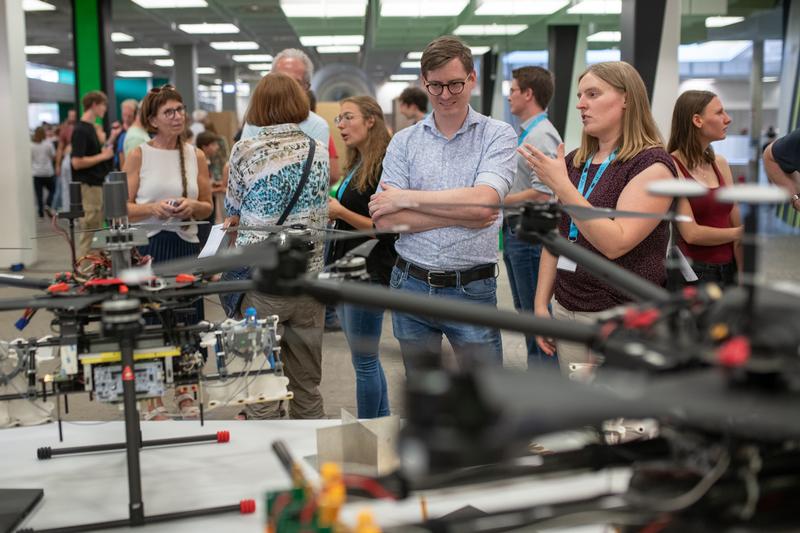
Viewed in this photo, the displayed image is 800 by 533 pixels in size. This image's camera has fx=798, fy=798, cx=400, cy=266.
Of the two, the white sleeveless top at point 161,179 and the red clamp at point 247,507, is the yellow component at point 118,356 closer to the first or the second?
the red clamp at point 247,507

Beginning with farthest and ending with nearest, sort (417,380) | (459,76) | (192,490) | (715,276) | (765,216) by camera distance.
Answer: (715,276), (459,76), (192,490), (765,216), (417,380)

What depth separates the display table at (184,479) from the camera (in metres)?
1.79

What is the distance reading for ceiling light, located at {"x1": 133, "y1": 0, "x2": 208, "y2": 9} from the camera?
34.7 ft

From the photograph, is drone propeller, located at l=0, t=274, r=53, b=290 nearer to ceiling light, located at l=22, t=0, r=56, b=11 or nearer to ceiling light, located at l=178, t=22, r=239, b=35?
ceiling light, located at l=22, t=0, r=56, b=11

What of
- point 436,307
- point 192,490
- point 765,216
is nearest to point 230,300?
point 192,490

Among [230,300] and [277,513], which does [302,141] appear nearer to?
→ [230,300]

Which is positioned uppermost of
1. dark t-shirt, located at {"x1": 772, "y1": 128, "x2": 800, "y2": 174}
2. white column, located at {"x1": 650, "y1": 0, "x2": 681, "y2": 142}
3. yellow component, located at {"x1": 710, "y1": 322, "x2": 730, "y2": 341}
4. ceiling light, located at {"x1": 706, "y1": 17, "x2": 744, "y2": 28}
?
ceiling light, located at {"x1": 706, "y1": 17, "x2": 744, "y2": 28}

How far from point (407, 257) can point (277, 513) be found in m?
1.44

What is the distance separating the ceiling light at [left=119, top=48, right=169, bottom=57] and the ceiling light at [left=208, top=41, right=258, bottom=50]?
1596 millimetres

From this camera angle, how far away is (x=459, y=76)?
2.42m

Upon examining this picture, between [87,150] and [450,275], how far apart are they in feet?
18.4

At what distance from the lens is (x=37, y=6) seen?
11.7 meters

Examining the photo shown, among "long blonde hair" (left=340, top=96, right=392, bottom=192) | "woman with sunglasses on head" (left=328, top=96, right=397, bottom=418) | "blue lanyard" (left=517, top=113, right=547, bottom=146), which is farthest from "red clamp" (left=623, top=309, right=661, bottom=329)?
"blue lanyard" (left=517, top=113, right=547, bottom=146)

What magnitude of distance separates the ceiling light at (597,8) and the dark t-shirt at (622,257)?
14.3 feet
